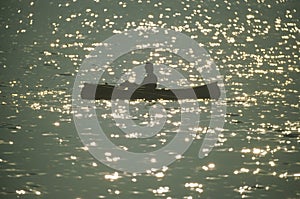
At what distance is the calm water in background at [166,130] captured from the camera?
38656 mm

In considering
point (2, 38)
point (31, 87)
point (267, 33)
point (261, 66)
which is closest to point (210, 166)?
point (31, 87)

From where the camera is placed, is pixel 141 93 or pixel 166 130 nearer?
pixel 166 130

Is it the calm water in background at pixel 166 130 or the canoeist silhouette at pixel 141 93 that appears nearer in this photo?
the calm water in background at pixel 166 130

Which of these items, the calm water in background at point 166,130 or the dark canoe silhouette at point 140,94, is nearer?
the calm water in background at point 166,130

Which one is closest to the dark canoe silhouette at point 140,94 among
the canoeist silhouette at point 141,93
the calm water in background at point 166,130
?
the canoeist silhouette at point 141,93

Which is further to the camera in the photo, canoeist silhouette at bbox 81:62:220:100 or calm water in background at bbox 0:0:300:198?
canoeist silhouette at bbox 81:62:220:100

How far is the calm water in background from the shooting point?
38.7m

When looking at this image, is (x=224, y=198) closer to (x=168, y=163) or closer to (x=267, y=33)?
(x=168, y=163)

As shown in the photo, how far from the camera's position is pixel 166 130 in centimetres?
5241

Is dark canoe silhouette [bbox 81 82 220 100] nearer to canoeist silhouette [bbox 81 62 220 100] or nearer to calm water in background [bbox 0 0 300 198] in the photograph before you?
canoeist silhouette [bbox 81 62 220 100]

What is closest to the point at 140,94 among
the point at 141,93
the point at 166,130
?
the point at 141,93

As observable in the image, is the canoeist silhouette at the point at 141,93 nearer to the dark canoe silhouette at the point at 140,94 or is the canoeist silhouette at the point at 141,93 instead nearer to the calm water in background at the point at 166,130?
the dark canoe silhouette at the point at 140,94

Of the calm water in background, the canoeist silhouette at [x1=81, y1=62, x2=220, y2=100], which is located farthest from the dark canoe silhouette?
the calm water in background

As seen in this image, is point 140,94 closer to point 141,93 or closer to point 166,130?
point 141,93
